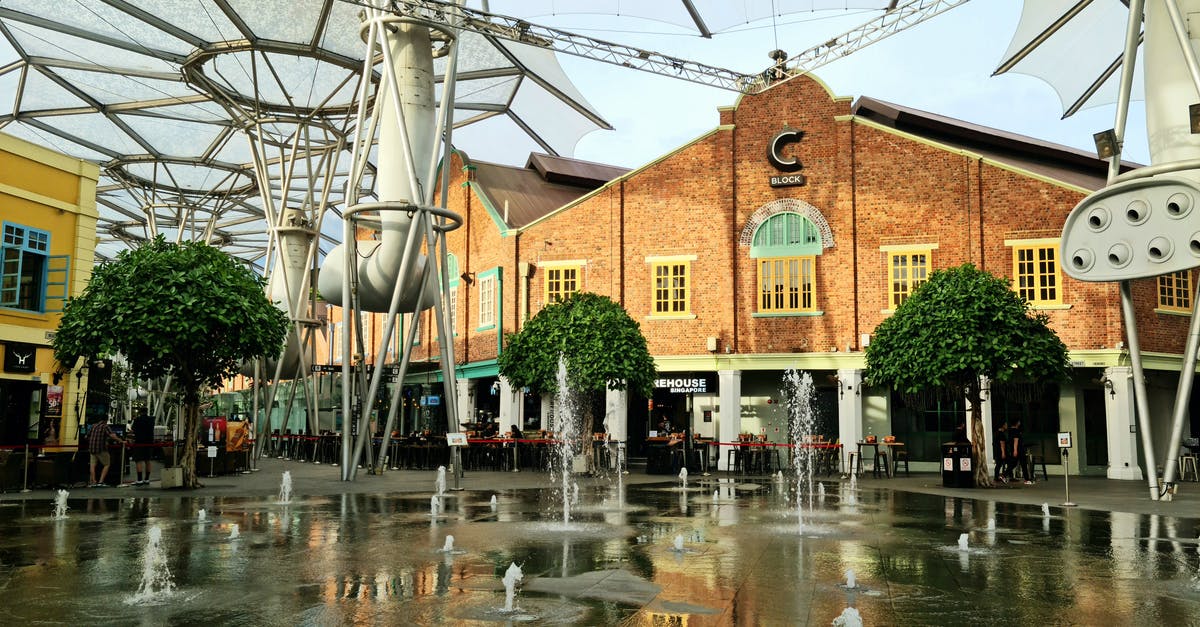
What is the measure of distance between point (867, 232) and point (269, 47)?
20556 millimetres

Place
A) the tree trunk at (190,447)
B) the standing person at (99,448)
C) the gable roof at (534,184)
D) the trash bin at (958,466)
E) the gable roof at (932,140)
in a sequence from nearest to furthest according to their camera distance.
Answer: the tree trunk at (190,447), the standing person at (99,448), the trash bin at (958,466), the gable roof at (932,140), the gable roof at (534,184)

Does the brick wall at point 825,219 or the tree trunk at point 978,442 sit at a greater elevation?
the brick wall at point 825,219

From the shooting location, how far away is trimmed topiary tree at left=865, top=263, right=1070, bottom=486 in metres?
23.4

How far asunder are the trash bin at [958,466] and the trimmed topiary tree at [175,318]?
1678 centimetres

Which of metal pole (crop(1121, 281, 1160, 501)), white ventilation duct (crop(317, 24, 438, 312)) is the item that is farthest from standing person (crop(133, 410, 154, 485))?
metal pole (crop(1121, 281, 1160, 501))

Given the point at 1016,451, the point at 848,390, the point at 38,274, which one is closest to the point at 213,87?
the point at 38,274

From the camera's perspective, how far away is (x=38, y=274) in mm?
24406

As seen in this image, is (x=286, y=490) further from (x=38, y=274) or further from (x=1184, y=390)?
(x=1184, y=390)

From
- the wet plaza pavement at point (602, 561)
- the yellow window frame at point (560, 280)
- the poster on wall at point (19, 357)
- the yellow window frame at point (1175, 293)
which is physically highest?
the yellow window frame at point (560, 280)

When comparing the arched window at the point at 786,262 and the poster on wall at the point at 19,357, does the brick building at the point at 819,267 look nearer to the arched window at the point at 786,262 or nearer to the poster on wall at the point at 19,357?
the arched window at the point at 786,262

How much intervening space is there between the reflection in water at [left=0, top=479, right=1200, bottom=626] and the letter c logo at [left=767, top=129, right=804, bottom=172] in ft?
60.0

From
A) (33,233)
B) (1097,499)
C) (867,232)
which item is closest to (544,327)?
(867,232)

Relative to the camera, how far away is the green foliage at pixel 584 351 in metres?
28.8

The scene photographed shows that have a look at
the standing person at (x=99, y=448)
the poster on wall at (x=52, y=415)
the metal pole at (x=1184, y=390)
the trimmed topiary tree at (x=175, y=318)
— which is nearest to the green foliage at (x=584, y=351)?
the trimmed topiary tree at (x=175, y=318)
